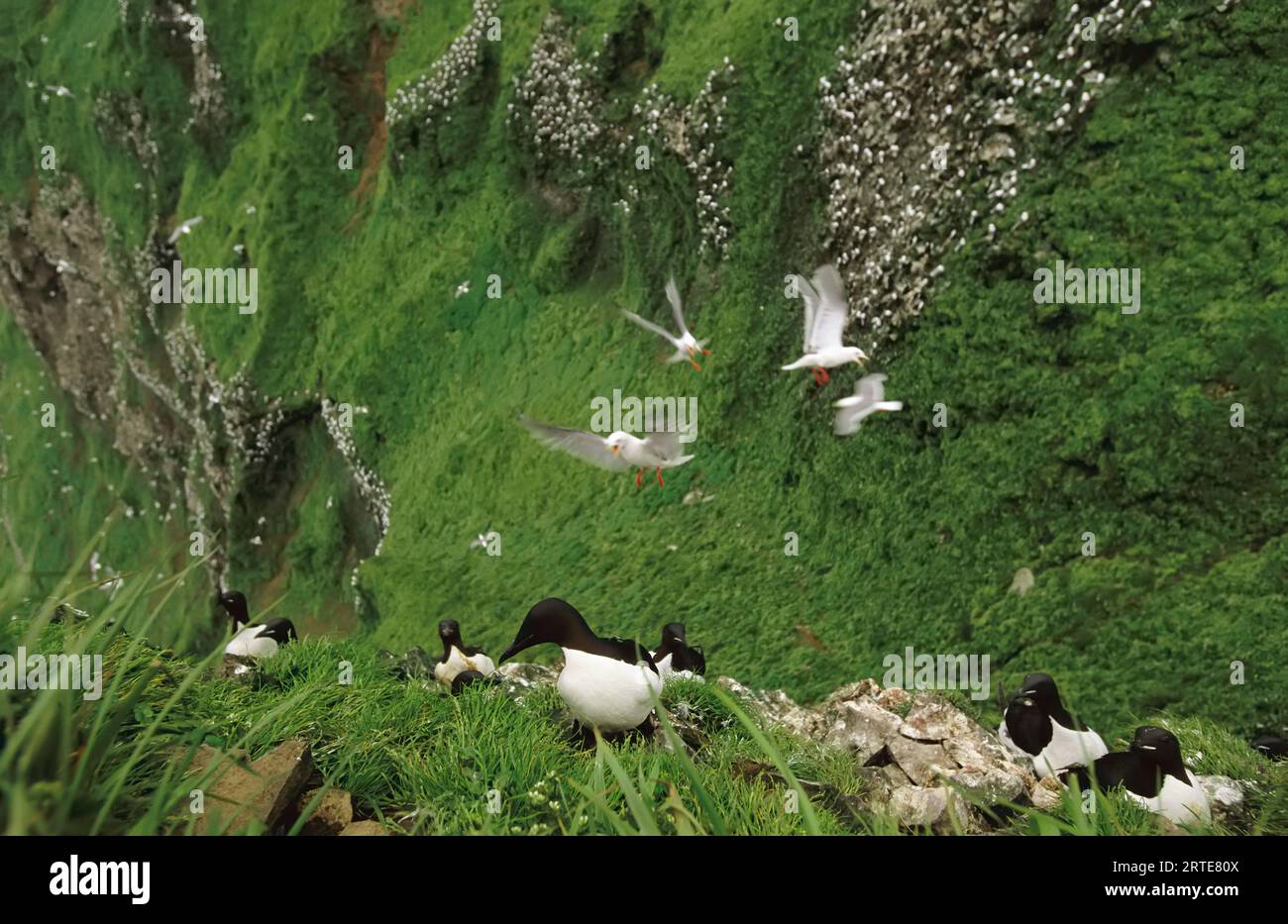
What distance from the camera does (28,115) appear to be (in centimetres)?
3225

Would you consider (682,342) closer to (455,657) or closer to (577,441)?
(577,441)

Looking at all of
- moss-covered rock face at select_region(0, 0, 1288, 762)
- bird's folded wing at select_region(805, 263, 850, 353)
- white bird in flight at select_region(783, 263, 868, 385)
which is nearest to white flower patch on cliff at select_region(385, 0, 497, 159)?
moss-covered rock face at select_region(0, 0, 1288, 762)

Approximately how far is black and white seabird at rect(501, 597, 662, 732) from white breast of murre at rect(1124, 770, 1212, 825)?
7.49ft

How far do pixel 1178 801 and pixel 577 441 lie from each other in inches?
173

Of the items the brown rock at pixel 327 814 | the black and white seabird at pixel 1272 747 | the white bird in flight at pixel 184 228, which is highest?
the white bird in flight at pixel 184 228

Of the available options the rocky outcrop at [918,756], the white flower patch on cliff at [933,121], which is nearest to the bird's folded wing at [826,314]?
the white flower patch on cliff at [933,121]

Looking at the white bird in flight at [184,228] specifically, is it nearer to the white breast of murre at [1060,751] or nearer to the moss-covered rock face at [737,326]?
the moss-covered rock face at [737,326]

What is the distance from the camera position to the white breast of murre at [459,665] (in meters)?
6.91

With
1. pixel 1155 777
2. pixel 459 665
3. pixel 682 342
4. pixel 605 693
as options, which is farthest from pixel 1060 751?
pixel 682 342

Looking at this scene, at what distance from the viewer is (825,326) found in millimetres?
9859

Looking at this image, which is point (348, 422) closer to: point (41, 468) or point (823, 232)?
point (823, 232)

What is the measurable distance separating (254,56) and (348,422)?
1204cm

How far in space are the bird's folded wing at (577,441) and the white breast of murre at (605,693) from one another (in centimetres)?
259

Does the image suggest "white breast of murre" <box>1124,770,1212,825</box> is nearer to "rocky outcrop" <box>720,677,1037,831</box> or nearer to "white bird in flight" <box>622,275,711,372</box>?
"rocky outcrop" <box>720,677,1037,831</box>
